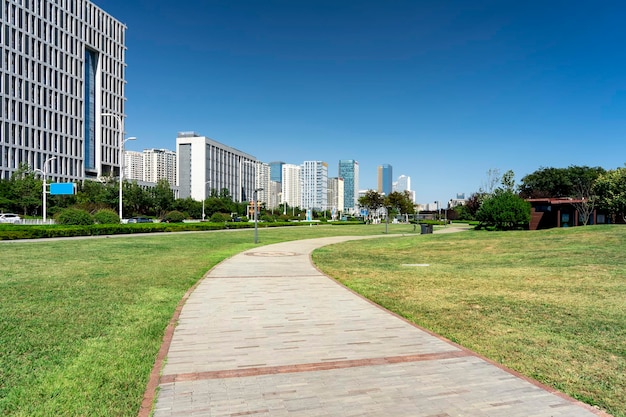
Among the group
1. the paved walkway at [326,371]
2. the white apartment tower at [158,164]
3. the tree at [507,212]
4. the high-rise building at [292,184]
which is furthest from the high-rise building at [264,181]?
the paved walkway at [326,371]

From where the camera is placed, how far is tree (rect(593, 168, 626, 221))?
3562 centimetres

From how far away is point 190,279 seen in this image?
433 inches

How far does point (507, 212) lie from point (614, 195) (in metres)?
10.5

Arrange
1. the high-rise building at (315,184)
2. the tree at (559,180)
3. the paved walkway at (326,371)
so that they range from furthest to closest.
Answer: the high-rise building at (315,184), the tree at (559,180), the paved walkway at (326,371)

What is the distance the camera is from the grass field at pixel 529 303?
484 centimetres

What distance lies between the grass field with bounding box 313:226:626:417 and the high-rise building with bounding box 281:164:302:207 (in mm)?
176338

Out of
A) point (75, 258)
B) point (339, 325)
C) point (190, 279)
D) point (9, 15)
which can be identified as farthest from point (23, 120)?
point (339, 325)

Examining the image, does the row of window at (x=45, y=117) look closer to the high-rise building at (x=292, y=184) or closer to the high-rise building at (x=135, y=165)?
the high-rise building at (x=135, y=165)


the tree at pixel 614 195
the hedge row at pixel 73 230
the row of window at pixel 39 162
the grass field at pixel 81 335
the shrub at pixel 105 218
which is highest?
the row of window at pixel 39 162

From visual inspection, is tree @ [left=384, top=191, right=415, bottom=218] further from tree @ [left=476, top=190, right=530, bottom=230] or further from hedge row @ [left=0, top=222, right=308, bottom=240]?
hedge row @ [left=0, top=222, right=308, bottom=240]

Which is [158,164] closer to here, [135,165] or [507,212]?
[135,165]

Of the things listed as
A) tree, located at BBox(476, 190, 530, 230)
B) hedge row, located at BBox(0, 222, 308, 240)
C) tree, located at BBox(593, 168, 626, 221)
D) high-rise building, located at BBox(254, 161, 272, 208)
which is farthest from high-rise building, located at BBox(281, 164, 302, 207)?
tree, located at BBox(593, 168, 626, 221)

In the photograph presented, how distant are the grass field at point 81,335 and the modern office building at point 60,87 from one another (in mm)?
64261

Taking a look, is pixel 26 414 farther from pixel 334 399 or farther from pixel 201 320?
pixel 201 320
